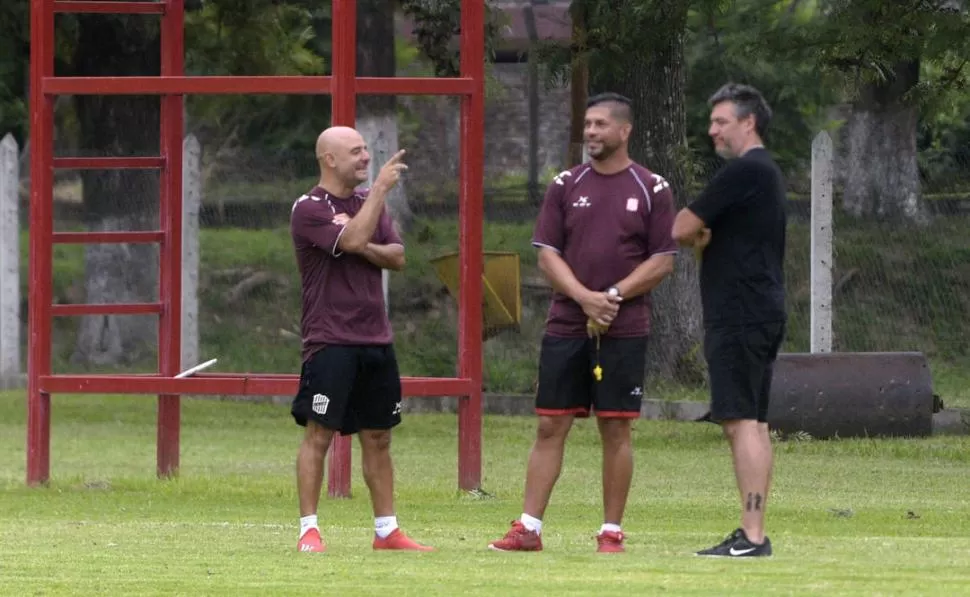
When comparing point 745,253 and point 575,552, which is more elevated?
point 745,253

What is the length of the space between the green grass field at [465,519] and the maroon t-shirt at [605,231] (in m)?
0.94

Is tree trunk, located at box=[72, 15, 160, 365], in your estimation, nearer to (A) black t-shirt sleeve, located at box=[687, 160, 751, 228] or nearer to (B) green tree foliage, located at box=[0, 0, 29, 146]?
(B) green tree foliage, located at box=[0, 0, 29, 146]

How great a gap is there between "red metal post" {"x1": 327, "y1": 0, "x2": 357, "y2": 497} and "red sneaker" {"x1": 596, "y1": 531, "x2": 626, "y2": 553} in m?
3.70

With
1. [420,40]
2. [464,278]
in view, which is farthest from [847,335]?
[464,278]

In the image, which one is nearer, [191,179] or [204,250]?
[191,179]

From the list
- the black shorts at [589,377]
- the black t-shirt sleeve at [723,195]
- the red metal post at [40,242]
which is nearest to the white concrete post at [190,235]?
the red metal post at [40,242]

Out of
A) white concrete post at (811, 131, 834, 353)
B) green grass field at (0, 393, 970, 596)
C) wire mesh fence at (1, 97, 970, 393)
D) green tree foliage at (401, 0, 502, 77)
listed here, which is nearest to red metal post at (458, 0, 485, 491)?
green grass field at (0, 393, 970, 596)

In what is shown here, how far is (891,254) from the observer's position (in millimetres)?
19766

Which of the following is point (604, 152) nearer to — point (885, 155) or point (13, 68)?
point (885, 155)

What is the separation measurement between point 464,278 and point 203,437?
6244 millimetres

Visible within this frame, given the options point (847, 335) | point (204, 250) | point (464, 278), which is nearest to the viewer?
point (464, 278)

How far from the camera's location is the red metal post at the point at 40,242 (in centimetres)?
1277

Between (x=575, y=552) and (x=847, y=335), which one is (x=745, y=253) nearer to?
(x=575, y=552)

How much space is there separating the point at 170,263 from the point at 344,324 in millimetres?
5044
